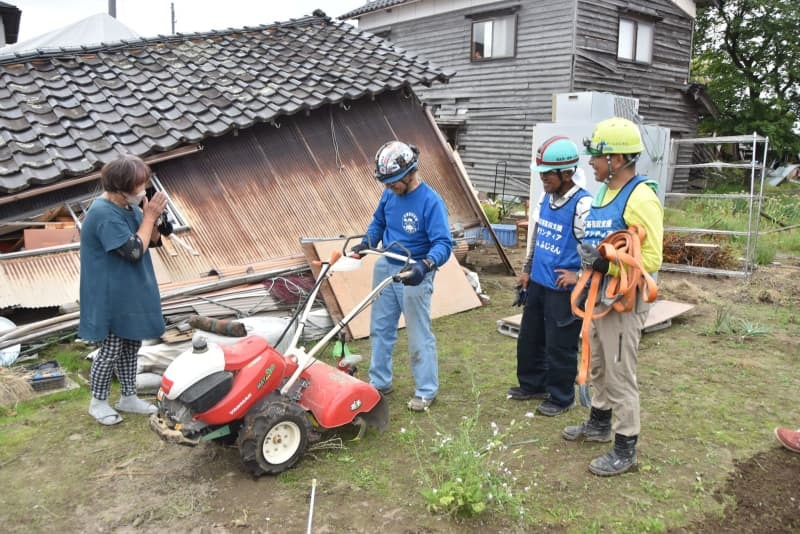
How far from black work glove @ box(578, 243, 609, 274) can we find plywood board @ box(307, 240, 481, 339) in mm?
3477

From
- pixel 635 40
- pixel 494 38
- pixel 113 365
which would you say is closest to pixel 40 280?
pixel 113 365

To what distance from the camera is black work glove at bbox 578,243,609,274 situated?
11.0 feet

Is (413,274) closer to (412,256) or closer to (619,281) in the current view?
(412,256)

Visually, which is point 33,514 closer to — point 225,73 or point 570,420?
point 570,420

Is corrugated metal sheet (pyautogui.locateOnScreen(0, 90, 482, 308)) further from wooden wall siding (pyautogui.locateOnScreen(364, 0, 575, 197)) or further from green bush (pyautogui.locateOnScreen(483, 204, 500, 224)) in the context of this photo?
wooden wall siding (pyautogui.locateOnScreen(364, 0, 575, 197))

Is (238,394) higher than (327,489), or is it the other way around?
(238,394)

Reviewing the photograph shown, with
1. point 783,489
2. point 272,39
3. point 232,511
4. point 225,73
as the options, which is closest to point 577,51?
point 272,39

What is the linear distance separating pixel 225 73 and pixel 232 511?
615 centimetres

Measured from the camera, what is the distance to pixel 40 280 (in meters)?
5.85

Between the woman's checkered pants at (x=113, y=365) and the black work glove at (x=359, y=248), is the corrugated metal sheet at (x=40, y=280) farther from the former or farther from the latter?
the black work glove at (x=359, y=248)

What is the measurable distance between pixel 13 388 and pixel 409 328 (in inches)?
126

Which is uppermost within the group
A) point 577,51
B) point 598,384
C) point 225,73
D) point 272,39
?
point 577,51

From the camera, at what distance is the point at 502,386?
5133 millimetres

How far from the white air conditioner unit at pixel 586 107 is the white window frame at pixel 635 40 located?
8686mm
